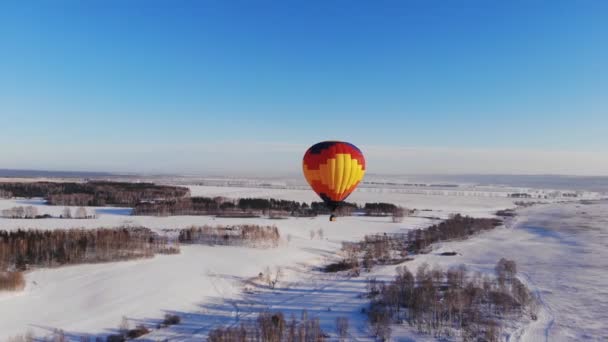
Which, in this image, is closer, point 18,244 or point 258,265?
point 18,244

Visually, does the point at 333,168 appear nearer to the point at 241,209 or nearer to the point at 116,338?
the point at 116,338

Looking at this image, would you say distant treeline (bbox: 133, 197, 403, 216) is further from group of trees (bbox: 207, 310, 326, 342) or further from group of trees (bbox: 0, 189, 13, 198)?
group of trees (bbox: 207, 310, 326, 342)

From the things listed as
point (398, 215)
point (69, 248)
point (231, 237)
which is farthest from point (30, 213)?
point (398, 215)

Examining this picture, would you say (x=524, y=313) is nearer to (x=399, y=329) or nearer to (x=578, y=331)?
(x=578, y=331)

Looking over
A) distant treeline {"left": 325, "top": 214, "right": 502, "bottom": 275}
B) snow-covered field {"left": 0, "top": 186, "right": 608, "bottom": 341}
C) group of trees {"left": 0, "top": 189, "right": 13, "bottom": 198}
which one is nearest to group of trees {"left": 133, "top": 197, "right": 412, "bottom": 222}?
distant treeline {"left": 325, "top": 214, "right": 502, "bottom": 275}

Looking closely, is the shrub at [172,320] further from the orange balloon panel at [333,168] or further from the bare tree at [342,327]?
the orange balloon panel at [333,168]

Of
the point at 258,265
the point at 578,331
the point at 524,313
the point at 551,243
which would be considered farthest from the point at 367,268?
the point at 551,243

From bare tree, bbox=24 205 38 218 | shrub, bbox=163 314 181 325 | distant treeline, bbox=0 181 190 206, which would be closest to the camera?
shrub, bbox=163 314 181 325
